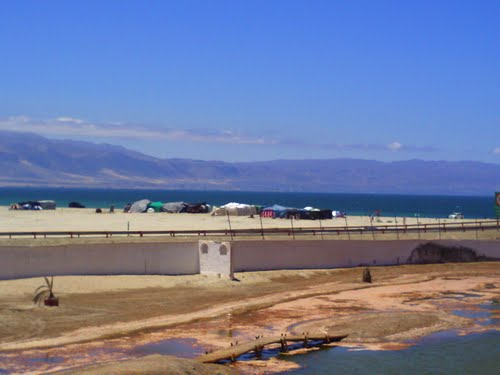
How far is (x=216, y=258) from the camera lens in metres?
36.7

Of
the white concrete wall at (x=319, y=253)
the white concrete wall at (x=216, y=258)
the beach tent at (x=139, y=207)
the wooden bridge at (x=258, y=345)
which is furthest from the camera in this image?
the beach tent at (x=139, y=207)

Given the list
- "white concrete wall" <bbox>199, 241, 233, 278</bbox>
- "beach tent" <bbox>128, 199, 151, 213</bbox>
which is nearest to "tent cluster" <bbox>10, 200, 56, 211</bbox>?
"beach tent" <bbox>128, 199, 151, 213</bbox>

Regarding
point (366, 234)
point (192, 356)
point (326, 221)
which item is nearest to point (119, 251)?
point (192, 356)

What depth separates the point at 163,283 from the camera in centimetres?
3491

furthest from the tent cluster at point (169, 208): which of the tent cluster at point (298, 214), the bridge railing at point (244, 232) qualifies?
the bridge railing at point (244, 232)

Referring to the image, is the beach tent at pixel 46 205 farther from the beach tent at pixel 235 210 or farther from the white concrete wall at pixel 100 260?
the white concrete wall at pixel 100 260

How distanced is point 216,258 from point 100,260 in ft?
16.9

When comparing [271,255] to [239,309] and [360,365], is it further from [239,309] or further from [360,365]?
[360,365]

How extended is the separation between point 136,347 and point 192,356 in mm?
1867

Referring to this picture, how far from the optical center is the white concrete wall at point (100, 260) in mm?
32844

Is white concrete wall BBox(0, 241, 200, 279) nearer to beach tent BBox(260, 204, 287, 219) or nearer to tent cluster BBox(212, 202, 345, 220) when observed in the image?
tent cluster BBox(212, 202, 345, 220)

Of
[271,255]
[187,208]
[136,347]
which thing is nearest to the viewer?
[136,347]

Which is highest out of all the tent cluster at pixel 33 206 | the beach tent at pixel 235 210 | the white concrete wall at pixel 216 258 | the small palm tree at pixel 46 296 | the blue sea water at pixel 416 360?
the tent cluster at pixel 33 206

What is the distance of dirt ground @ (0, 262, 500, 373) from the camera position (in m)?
24.2
